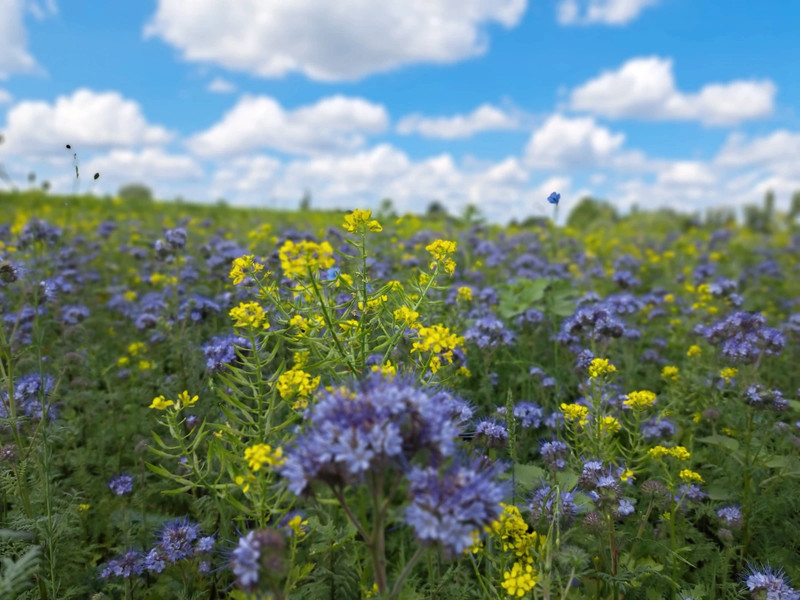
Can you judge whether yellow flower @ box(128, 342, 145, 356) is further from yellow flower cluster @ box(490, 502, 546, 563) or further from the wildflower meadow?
yellow flower cluster @ box(490, 502, 546, 563)

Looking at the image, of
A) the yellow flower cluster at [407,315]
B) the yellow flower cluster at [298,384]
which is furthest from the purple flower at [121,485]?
the yellow flower cluster at [407,315]

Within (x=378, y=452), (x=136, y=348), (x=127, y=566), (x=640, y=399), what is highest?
(x=378, y=452)

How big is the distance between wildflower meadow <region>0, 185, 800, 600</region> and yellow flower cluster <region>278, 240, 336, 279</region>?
0.04ft

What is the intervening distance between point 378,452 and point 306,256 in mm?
794

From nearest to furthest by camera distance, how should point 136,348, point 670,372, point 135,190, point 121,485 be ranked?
point 121,485 → point 670,372 → point 136,348 → point 135,190

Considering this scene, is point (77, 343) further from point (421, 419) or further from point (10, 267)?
point (421, 419)

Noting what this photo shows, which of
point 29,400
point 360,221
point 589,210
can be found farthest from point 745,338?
point 589,210

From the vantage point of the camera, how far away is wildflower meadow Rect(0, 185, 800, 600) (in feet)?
5.71

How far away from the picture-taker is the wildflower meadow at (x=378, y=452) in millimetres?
1741

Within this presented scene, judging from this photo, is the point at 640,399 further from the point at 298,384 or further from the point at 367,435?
the point at 367,435

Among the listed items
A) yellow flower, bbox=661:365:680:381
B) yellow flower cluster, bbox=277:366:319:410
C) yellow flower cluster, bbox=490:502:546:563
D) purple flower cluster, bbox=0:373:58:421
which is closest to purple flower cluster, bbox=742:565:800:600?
yellow flower cluster, bbox=490:502:546:563

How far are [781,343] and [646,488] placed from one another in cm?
190

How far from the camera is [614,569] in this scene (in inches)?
102

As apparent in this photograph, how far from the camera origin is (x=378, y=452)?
157 cm
